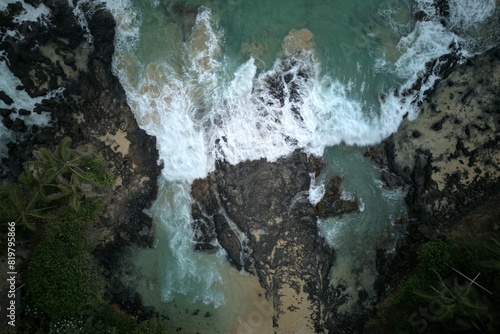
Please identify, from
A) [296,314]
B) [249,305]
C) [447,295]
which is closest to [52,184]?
[249,305]

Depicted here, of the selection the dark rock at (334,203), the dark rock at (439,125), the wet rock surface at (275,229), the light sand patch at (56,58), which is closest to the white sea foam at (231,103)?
the dark rock at (334,203)

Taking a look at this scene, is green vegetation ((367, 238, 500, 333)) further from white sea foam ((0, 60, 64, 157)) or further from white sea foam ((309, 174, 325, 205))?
white sea foam ((0, 60, 64, 157))

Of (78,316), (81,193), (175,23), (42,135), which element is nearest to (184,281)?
(78,316)

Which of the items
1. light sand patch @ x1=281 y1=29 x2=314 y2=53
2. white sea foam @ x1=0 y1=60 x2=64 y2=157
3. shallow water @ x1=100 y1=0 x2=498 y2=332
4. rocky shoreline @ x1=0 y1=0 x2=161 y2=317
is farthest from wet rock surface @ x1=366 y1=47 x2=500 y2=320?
white sea foam @ x1=0 y1=60 x2=64 y2=157

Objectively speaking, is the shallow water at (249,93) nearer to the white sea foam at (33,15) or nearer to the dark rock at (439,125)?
the dark rock at (439,125)

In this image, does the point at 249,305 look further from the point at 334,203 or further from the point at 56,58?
the point at 56,58

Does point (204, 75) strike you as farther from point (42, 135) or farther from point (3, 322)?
point (3, 322)
